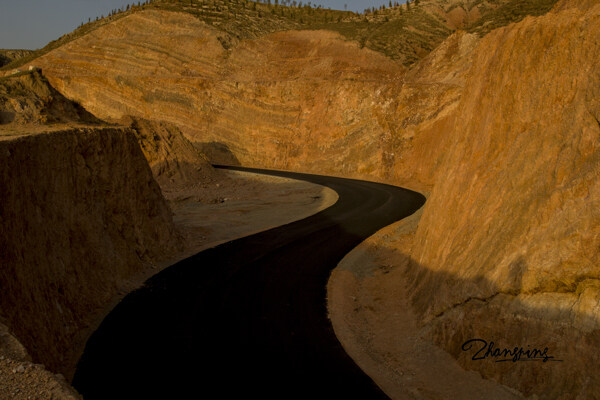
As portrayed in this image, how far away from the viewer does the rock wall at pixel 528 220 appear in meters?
7.43

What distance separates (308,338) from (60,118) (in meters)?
15.3

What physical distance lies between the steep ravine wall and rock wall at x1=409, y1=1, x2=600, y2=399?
321 inches

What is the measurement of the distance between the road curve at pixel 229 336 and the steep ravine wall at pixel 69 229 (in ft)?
2.82

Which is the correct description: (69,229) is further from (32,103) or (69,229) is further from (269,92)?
(269,92)

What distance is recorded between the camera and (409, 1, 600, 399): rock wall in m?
7.43

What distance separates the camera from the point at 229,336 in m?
10.6

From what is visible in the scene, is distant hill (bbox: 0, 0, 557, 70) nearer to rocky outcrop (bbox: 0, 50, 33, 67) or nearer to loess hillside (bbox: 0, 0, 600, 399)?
loess hillside (bbox: 0, 0, 600, 399)

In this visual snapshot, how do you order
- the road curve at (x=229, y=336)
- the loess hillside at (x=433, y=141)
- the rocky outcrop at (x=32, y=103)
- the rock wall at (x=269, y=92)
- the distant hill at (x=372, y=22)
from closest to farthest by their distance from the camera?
the loess hillside at (x=433, y=141) < the road curve at (x=229, y=336) < the rocky outcrop at (x=32, y=103) < the rock wall at (x=269, y=92) < the distant hill at (x=372, y=22)

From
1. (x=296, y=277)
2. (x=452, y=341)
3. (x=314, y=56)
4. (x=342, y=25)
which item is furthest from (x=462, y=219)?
(x=342, y=25)

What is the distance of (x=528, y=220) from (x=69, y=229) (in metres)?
10.7

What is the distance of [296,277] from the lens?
14.9 meters
